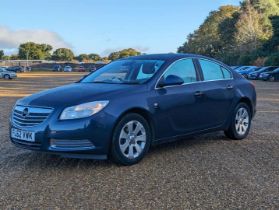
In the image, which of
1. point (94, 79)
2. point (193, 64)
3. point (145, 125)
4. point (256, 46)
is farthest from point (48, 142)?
point (256, 46)

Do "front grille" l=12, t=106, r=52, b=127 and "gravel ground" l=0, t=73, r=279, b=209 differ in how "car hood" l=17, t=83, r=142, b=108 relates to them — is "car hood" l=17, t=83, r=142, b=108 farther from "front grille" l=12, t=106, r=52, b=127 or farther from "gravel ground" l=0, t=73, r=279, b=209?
"gravel ground" l=0, t=73, r=279, b=209

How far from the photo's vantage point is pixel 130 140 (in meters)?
6.57

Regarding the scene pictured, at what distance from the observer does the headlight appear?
6.12 m

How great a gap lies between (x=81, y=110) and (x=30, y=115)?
733 millimetres

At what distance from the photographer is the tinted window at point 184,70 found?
24.3 ft

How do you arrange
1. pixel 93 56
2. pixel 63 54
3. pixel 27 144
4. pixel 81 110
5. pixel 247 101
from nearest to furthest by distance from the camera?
1. pixel 81 110
2. pixel 27 144
3. pixel 247 101
4. pixel 63 54
5. pixel 93 56

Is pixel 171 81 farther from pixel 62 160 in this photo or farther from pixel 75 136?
pixel 62 160

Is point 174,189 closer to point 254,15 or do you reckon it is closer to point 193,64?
point 193,64

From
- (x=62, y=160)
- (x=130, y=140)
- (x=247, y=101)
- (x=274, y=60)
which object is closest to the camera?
(x=130, y=140)

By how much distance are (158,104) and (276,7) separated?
295ft

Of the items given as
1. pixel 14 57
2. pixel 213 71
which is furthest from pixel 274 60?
pixel 14 57

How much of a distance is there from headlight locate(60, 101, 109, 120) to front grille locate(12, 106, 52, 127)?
23 cm

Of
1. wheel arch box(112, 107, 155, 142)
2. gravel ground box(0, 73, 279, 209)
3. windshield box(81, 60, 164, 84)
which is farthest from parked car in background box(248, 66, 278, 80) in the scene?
wheel arch box(112, 107, 155, 142)

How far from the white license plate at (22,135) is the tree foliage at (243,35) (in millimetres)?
61780
